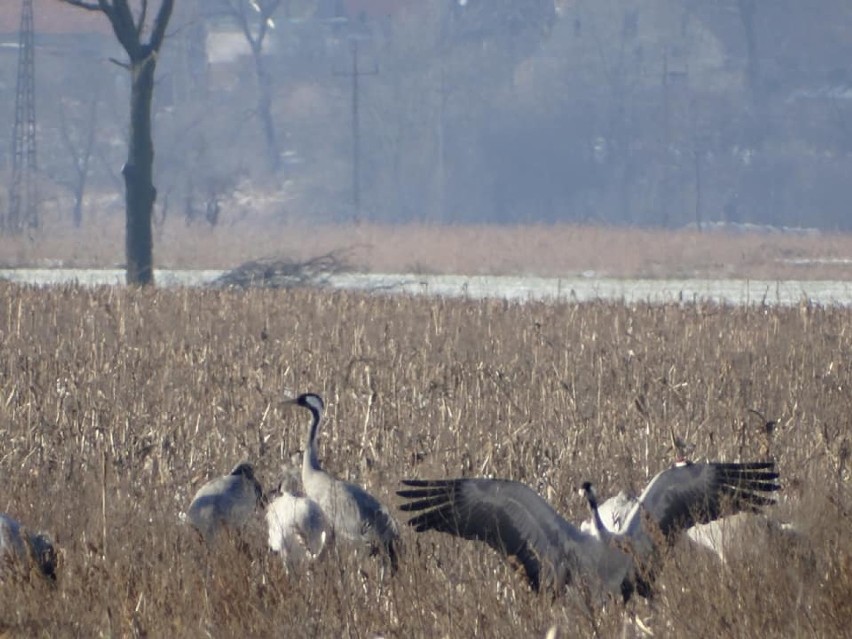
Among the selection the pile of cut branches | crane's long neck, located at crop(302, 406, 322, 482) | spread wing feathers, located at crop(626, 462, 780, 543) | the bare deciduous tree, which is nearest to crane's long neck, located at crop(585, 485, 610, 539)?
spread wing feathers, located at crop(626, 462, 780, 543)

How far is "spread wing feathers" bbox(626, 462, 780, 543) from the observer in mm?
5902

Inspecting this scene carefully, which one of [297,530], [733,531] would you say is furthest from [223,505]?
[733,531]

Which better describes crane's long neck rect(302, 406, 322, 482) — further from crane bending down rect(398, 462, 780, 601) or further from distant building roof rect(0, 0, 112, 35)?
distant building roof rect(0, 0, 112, 35)

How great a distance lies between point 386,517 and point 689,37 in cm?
6831

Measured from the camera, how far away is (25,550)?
5.97 meters

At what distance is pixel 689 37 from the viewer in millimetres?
72188

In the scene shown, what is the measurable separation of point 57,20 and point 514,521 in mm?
72500

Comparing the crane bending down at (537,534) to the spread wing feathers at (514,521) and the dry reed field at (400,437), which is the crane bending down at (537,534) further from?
the dry reed field at (400,437)

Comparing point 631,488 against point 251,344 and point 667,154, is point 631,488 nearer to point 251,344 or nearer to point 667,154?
point 251,344

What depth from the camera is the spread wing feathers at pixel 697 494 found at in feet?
19.4

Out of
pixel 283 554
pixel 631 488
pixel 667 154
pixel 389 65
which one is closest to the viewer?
pixel 283 554

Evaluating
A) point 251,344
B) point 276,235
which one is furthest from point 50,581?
point 276,235

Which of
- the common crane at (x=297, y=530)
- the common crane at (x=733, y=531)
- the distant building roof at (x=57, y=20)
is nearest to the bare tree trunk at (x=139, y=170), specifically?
the common crane at (x=297, y=530)

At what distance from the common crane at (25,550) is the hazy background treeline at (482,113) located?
2150 inches
